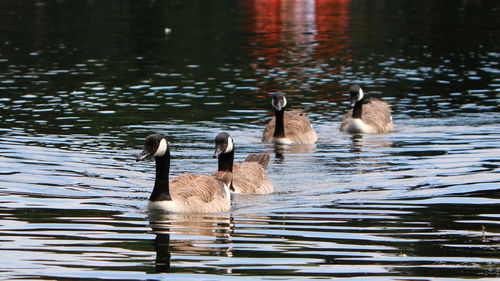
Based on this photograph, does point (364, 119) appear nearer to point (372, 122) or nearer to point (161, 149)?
point (372, 122)

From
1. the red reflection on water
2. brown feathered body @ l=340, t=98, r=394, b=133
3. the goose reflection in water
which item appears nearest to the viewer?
the goose reflection in water

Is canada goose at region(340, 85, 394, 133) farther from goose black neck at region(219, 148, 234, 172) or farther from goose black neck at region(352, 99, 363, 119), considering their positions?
goose black neck at region(219, 148, 234, 172)

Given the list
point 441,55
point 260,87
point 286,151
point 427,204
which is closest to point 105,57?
point 260,87

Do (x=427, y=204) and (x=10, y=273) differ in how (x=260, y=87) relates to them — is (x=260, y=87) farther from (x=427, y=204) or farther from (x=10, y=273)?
(x=10, y=273)

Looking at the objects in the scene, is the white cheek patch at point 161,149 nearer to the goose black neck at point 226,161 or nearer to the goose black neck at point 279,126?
the goose black neck at point 226,161

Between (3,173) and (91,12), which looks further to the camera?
(91,12)

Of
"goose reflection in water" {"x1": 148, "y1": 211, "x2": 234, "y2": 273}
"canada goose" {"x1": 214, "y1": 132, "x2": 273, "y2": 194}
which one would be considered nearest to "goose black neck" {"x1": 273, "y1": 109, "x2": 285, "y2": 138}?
"canada goose" {"x1": 214, "y1": 132, "x2": 273, "y2": 194}

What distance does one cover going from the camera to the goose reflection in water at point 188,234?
12.5m

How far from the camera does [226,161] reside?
18188 millimetres

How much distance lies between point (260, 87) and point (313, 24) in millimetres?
23800

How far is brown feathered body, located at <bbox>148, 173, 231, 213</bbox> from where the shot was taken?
15.2 meters

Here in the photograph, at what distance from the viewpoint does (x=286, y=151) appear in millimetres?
23469

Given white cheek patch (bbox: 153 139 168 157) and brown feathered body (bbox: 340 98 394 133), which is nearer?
white cheek patch (bbox: 153 139 168 157)

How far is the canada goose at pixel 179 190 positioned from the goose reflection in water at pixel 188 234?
5.7 inches
